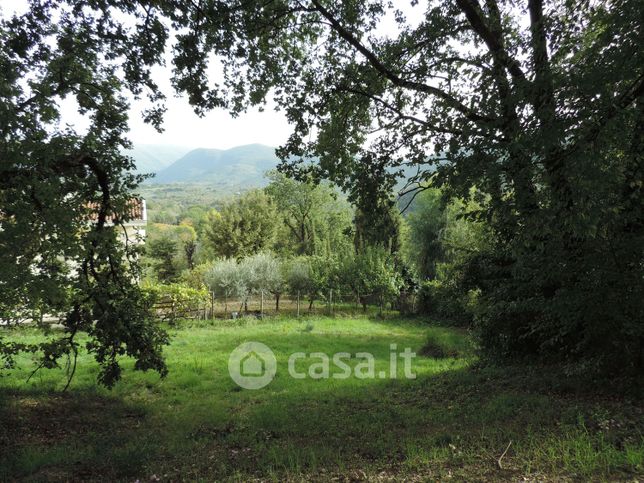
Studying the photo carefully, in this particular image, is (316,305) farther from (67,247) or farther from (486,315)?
(67,247)

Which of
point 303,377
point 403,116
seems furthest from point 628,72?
point 303,377

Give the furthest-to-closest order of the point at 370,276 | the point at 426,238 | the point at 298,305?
the point at 426,238
the point at 370,276
the point at 298,305

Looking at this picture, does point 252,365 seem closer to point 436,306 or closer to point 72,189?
point 72,189

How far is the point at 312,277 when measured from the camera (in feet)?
76.1

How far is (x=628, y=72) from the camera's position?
11.2ft

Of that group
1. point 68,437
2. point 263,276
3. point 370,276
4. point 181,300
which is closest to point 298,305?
point 263,276

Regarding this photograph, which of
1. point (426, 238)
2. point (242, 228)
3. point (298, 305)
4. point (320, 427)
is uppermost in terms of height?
point (242, 228)

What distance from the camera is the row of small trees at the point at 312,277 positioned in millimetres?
22109

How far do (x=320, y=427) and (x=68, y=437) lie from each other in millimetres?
3639

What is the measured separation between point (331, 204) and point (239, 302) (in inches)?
803

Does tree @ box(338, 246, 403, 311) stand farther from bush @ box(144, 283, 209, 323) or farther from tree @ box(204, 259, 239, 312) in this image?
bush @ box(144, 283, 209, 323)

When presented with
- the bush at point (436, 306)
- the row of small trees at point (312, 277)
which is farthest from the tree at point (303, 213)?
the bush at point (436, 306)

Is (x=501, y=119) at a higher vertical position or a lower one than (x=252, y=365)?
higher

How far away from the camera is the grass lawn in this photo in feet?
11.8
